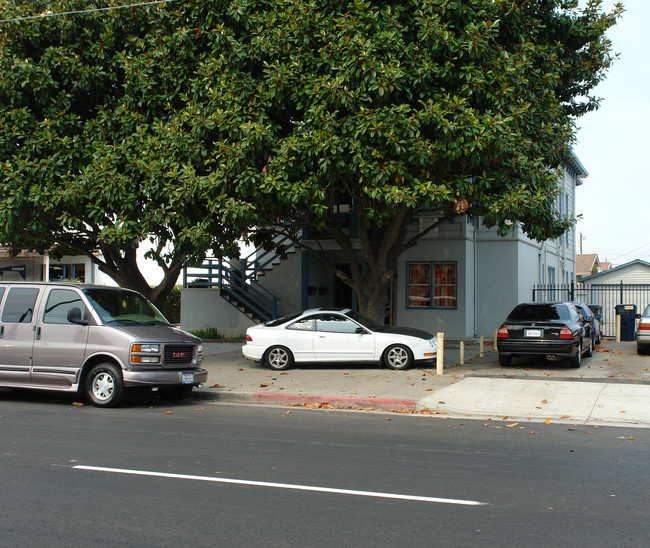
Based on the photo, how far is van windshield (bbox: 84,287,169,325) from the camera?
1156 centimetres

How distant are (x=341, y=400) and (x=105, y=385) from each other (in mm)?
3824

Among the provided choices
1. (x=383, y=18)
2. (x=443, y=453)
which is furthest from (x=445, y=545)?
(x=383, y=18)

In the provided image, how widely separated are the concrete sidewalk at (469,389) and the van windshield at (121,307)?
1.74m

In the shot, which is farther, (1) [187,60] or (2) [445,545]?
(1) [187,60]

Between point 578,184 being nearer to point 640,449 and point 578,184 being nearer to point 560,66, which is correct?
point 560,66

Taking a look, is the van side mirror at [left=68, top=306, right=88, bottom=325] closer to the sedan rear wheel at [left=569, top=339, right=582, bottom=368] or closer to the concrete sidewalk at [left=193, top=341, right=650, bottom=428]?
the concrete sidewalk at [left=193, top=341, right=650, bottom=428]

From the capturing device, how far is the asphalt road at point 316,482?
16.8 feet

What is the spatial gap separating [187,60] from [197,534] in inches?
489

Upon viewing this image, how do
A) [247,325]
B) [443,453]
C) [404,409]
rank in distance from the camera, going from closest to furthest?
[443,453]
[404,409]
[247,325]

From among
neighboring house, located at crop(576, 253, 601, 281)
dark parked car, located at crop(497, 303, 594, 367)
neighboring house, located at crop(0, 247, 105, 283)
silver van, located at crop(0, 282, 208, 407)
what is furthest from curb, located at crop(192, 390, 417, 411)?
neighboring house, located at crop(576, 253, 601, 281)

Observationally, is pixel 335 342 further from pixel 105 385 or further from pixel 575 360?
pixel 105 385

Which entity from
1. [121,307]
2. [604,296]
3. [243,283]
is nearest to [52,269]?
[243,283]

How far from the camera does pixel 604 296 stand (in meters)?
31.0

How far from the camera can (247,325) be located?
24.6 m
